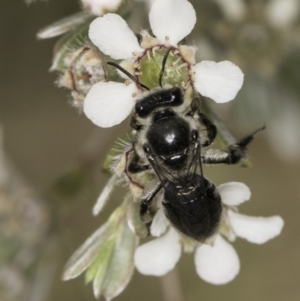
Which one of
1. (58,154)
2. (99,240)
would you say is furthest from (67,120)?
(99,240)

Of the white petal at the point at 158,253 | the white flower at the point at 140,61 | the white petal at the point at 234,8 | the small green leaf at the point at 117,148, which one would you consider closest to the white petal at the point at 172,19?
the white flower at the point at 140,61

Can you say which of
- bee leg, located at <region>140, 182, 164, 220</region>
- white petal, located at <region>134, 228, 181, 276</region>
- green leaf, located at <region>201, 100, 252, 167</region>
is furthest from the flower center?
white petal, located at <region>134, 228, 181, 276</region>

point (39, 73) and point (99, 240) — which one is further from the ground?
point (39, 73)

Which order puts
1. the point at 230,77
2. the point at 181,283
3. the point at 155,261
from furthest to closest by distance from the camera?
1. the point at 181,283
2. the point at 155,261
3. the point at 230,77

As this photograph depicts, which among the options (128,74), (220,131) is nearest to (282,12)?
(220,131)

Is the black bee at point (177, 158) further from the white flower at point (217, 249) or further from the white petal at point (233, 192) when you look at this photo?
the white flower at point (217, 249)

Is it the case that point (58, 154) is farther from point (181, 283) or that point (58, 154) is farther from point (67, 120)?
point (181, 283)
